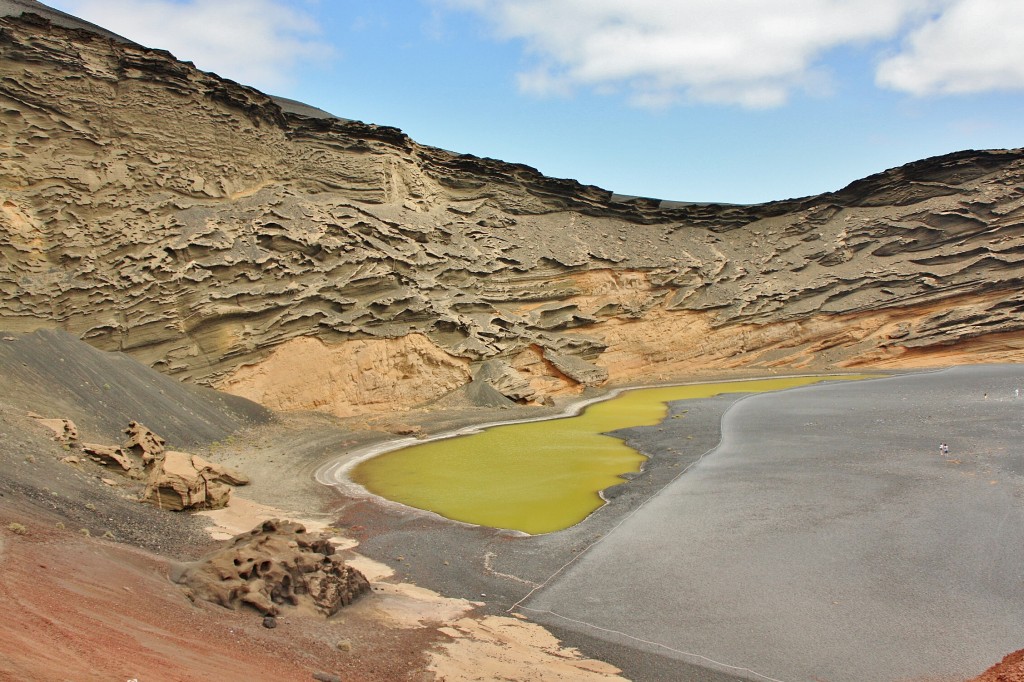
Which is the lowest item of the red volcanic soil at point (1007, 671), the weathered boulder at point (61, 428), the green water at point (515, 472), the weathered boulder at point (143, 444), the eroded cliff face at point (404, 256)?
the green water at point (515, 472)

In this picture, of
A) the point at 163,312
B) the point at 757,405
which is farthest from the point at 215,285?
the point at 757,405

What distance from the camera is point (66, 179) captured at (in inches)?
893

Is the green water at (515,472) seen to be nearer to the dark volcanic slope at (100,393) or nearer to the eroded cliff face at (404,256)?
the dark volcanic slope at (100,393)

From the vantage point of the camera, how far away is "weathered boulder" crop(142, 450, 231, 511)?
11.3m

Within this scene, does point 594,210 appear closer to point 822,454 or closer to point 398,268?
point 398,268

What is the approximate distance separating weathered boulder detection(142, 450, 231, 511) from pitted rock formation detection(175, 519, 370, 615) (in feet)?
13.1

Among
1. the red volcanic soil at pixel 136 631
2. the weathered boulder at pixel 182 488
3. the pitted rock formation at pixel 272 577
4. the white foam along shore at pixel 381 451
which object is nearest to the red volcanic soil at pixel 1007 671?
the red volcanic soil at pixel 136 631

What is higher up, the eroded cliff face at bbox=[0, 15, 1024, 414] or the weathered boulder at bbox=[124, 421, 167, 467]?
the eroded cliff face at bbox=[0, 15, 1024, 414]

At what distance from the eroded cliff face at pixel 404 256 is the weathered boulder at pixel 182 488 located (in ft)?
36.7

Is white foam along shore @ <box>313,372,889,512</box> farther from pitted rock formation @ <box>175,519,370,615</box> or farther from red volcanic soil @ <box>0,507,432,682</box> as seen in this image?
red volcanic soil @ <box>0,507,432,682</box>

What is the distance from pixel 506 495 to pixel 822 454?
6.39m

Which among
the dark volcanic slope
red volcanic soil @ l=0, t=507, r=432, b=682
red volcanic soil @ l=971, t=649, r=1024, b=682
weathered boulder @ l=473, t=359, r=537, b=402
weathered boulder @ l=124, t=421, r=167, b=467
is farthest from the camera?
weathered boulder @ l=473, t=359, r=537, b=402

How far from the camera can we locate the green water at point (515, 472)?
40.8 ft

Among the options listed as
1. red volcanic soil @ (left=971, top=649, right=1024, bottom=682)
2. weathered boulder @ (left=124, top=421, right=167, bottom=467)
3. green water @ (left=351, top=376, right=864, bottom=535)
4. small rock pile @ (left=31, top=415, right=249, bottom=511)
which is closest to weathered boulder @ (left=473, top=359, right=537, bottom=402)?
green water @ (left=351, top=376, right=864, bottom=535)
